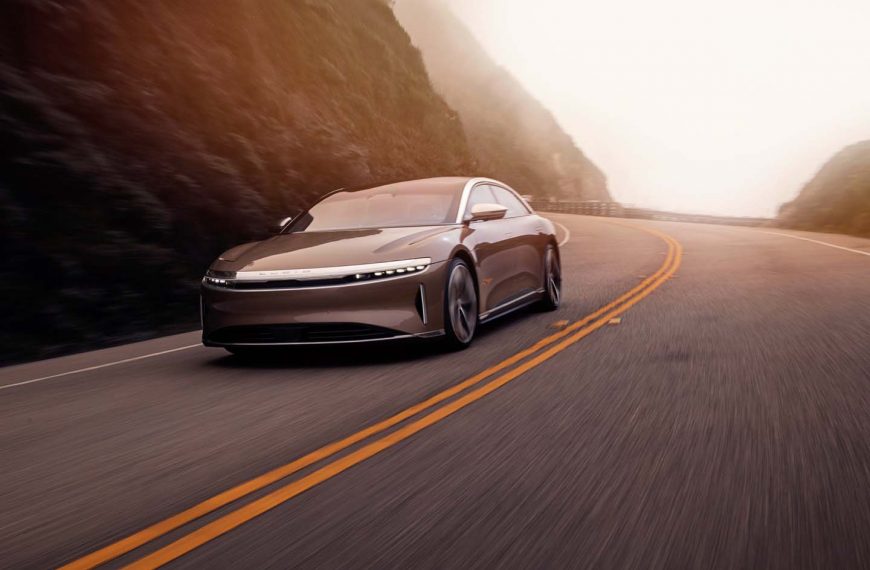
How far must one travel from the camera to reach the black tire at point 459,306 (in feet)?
27.0

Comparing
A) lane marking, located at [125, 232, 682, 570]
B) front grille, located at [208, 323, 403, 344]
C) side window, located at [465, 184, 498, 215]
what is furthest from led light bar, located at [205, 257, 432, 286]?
side window, located at [465, 184, 498, 215]

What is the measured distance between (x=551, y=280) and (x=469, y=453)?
658cm

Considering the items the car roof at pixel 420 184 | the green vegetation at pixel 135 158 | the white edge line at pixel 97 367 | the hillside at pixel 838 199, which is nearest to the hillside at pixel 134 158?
the green vegetation at pixel 135 158

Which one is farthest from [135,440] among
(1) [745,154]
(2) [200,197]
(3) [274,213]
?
(1) [745,154]

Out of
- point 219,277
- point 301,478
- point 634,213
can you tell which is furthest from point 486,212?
point 634,213

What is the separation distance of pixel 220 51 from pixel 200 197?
8.98 metres

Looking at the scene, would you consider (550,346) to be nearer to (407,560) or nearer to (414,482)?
(414,482)

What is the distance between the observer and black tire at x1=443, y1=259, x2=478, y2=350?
8.24 m

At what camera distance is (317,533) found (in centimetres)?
385

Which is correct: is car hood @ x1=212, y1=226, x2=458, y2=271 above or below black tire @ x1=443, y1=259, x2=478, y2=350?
above

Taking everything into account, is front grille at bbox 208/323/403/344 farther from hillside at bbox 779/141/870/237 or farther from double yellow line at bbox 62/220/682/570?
hillside at bbox 779/141/870/237

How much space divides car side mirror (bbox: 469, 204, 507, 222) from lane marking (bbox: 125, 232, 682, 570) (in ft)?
5.25

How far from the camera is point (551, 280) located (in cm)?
1146

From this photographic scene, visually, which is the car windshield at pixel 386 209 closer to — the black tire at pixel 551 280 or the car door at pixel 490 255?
the car door at pixel 490 255
